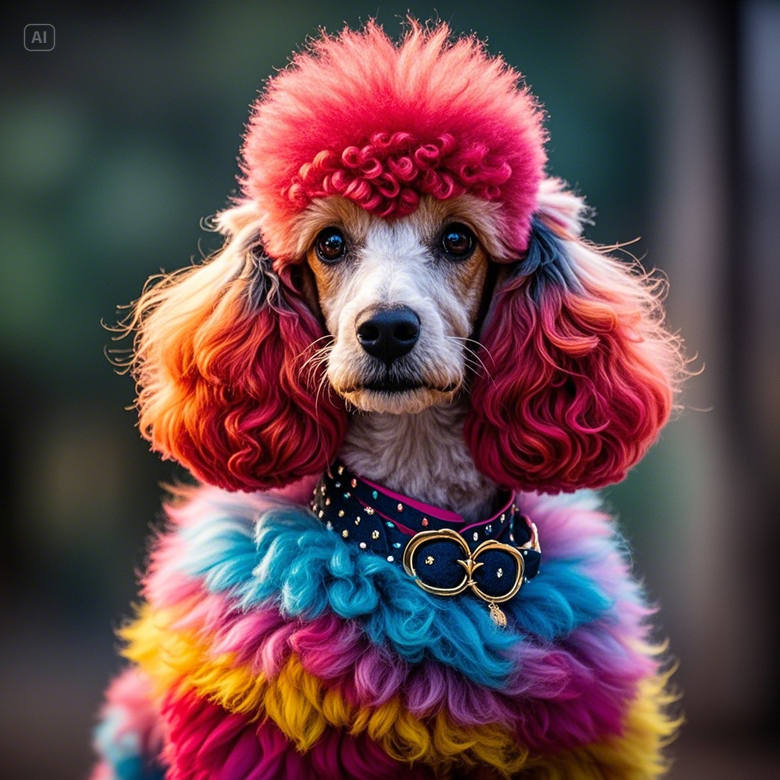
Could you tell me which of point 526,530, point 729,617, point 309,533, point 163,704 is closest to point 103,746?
point 163,704

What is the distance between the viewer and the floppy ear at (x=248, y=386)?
0.76m

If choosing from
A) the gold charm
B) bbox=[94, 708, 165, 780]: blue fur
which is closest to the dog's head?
the gold charm

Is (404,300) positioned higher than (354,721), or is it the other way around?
(404,300)

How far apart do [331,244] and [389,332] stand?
4.4 inches

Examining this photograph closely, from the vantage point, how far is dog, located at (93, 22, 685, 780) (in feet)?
2.31

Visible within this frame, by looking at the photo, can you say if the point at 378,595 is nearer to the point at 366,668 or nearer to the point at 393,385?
the point at 366,668

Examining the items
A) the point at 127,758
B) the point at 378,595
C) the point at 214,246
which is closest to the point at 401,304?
the point at 378,595

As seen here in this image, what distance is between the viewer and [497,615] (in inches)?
29.0

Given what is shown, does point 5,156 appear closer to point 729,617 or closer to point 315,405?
point 315,405

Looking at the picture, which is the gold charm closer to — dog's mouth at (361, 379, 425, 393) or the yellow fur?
the yellow fur

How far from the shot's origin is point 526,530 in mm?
810

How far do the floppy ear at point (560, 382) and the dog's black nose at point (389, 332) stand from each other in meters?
0.10

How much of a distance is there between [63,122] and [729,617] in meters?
1.18

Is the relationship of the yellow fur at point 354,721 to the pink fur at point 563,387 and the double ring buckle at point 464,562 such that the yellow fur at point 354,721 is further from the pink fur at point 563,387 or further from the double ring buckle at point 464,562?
the pink fur at point 563,387
